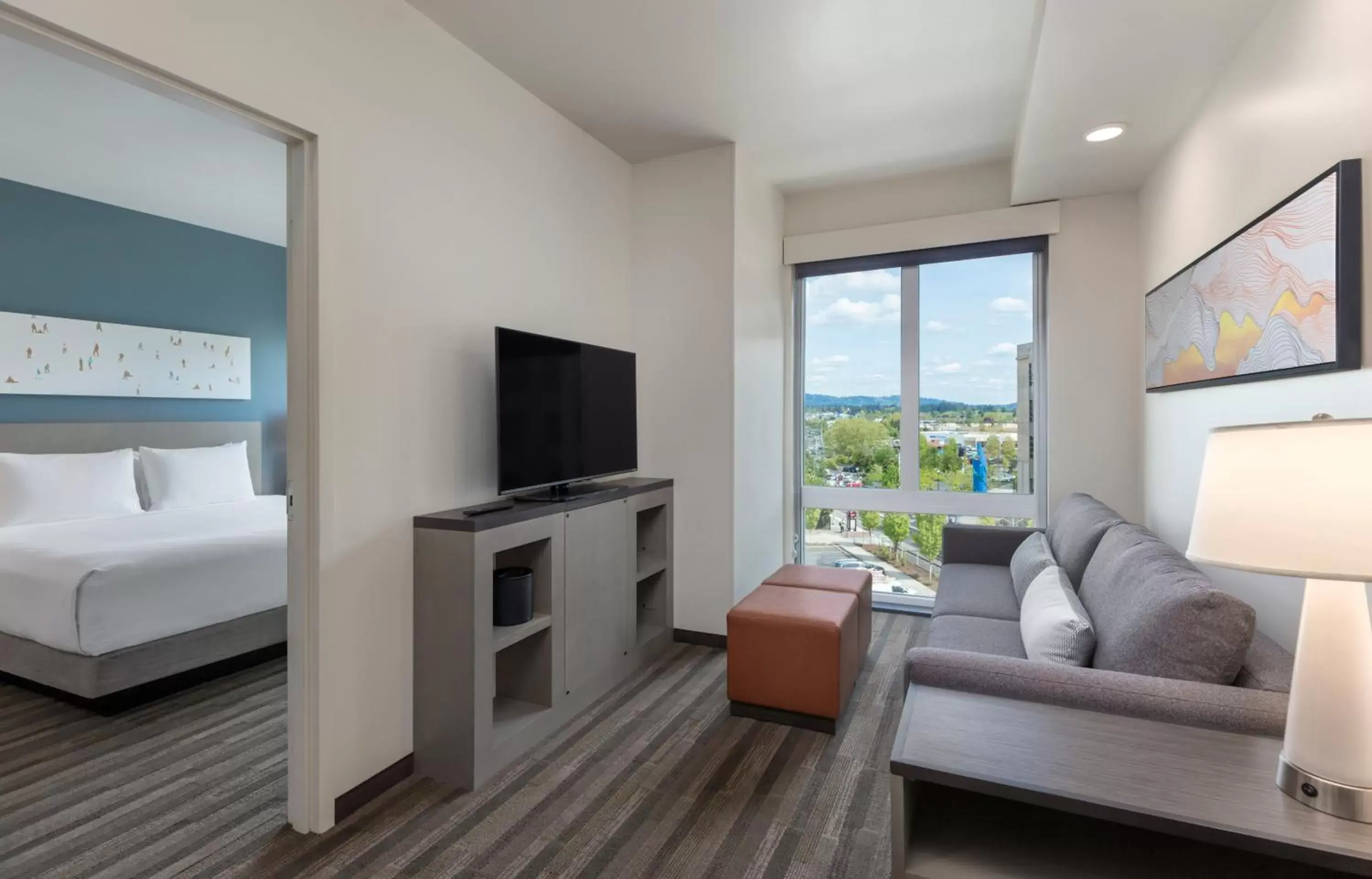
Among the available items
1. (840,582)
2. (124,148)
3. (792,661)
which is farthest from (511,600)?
(124,148)

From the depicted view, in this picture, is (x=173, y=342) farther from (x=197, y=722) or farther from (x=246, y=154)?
(x=197, y=722)

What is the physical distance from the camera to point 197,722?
2.65 metres

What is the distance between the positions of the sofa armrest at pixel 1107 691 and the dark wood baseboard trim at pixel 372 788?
1739mm

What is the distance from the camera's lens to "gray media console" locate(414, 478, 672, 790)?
220 centimetres

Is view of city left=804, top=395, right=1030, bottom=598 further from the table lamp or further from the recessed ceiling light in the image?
the table lamp

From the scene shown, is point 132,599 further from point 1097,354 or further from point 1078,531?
point 1097,354

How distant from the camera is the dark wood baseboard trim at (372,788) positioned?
202 centimetres

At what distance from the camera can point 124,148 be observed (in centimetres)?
338

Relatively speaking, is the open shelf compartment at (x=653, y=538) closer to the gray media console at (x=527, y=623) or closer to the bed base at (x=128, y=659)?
the gray media console at (x=527, y=623)

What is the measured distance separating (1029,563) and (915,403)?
5.01 feet

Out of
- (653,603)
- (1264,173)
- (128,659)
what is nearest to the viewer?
(1264,173)

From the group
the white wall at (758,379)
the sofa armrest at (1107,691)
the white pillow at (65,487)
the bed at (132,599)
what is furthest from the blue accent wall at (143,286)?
the sofa armrest at (1107,691)

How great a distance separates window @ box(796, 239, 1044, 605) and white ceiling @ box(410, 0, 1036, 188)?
75 centimetres

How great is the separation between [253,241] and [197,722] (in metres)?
4.01
